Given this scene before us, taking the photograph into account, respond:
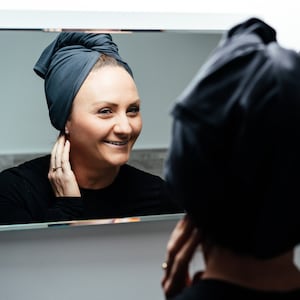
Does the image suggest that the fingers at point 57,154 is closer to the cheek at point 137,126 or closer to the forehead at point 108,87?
the forehead at point 108,87

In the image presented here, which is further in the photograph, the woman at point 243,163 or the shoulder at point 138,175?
the shoulder at point 138,175

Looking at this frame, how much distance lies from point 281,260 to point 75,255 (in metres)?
1.29

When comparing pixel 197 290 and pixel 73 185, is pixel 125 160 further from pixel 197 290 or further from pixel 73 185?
pixel 197 290

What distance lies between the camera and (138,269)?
6.61ft

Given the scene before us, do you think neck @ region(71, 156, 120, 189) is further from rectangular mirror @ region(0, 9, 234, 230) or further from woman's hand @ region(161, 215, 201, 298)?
woman's hand @ region(161, 215, 201, 298)

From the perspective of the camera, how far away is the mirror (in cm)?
187

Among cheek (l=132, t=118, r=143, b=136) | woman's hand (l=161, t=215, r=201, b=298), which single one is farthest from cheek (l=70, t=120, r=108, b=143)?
woman's hand (l=161, t=215, r=201, b=298)

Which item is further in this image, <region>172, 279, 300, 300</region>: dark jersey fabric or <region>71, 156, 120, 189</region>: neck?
<region>71, 156, 120, 189</region>: neck

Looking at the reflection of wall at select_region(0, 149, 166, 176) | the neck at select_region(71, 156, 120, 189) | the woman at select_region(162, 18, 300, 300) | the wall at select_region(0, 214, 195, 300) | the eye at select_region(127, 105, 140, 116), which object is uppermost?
the woman at select_region(162, 18, 300, 300)

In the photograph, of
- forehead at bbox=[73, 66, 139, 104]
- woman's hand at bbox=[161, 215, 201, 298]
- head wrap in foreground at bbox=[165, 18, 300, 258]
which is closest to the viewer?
head wrap in foreground at bbox=[165, 18, 300, 258]

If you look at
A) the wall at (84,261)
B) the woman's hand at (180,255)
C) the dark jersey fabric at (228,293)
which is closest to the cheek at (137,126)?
the wall at (84,261)

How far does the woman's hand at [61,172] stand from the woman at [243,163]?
1.17 m

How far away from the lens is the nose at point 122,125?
1884 mm

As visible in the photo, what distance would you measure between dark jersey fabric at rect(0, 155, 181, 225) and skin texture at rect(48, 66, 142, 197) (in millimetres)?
32
